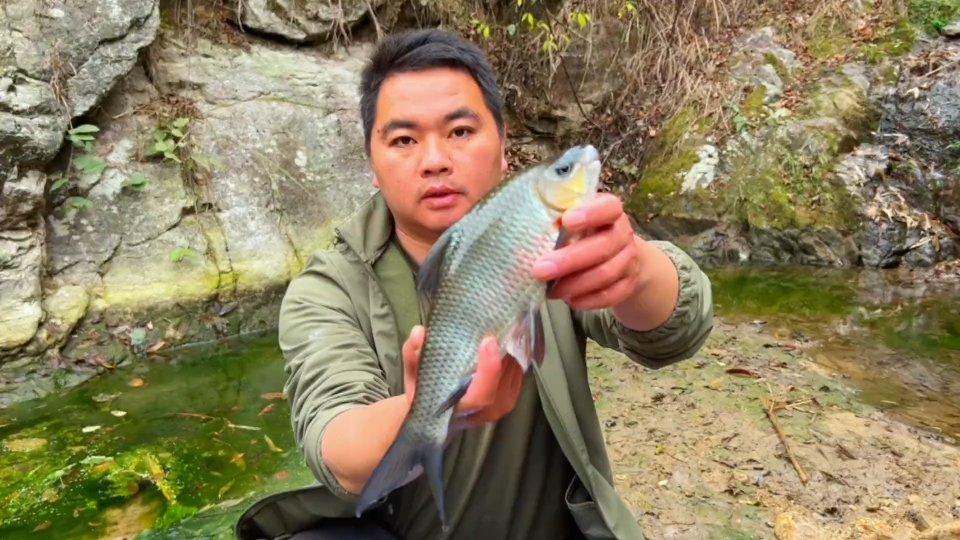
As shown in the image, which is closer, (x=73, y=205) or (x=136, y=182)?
(x=73, y=205)

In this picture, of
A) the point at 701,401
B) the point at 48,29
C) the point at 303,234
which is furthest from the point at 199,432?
the point at 48,29

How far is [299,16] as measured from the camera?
834 cm

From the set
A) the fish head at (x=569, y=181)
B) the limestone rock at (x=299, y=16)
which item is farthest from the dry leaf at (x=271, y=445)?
the limestone rock at (x=299, y=16)

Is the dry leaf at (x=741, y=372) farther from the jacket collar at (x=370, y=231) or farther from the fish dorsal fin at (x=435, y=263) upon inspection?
the fish dorsal fin at (x=435, y=263)

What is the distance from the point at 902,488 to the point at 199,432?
4248 millimetres

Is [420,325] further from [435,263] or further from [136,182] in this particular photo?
[136,182]

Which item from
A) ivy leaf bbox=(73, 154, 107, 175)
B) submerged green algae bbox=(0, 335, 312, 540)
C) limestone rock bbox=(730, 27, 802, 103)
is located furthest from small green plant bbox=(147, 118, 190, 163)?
limestone rock bbox=(730, 27, 802, 103)

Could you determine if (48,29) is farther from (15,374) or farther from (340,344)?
(340,344)

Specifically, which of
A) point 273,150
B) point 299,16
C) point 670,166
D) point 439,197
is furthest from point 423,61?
point 670,166

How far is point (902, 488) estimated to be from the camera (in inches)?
139

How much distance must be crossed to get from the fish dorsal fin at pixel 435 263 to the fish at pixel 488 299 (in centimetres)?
7

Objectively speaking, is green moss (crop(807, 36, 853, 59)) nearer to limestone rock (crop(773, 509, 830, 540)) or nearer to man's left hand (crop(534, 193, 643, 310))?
limestone rock (crop(773, 509, 830, 540))

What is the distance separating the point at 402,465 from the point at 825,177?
7.91 metres

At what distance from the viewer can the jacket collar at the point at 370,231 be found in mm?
2301
